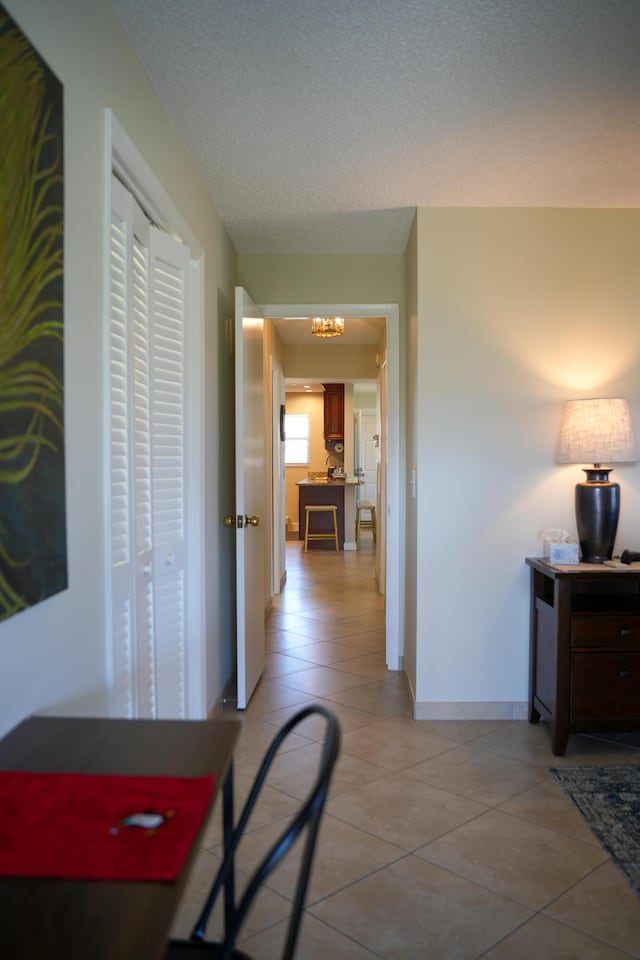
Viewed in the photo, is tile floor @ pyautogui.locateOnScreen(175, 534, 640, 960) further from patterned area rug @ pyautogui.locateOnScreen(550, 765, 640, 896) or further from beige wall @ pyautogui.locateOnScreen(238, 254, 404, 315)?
beige wall @ pyautogui.locateOnScreen(238, 254, 404, 315)

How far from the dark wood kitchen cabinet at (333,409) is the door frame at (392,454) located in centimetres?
566

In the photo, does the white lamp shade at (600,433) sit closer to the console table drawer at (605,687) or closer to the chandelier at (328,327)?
the console table drawer at (605,687)

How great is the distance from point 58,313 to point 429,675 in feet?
8.64

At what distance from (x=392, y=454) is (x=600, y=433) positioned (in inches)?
55.7

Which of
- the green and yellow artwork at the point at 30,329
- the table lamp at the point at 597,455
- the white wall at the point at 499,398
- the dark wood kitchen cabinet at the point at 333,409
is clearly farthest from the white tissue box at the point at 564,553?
the dark wood kitchen cabinet at the point at 333,409

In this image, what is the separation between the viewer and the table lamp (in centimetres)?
306

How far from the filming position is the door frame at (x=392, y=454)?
4137 mm

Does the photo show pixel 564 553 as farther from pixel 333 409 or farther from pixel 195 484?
pixel 333 409

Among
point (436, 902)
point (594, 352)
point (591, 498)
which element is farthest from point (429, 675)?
point (594, 352)

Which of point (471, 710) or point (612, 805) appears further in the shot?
point (471, 710)

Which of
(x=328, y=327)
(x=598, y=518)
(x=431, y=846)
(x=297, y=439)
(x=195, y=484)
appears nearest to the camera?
(x=431, y=846)

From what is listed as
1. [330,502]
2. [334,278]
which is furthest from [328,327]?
[330,502]

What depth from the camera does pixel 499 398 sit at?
3420 millimetres

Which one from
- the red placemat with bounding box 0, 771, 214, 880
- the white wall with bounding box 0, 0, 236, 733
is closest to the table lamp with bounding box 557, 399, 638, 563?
the white wall with bounding box 0, 0, 236, 733
